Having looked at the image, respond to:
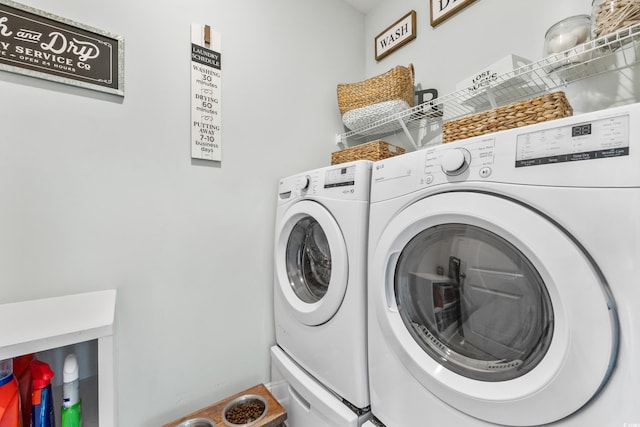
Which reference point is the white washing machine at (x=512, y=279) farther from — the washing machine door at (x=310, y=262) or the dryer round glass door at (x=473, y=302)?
the washing machine door at (x=310, y=262)

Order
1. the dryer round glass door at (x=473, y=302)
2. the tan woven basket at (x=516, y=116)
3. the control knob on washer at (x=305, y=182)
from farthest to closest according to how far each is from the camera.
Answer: the control knob on washer at (x=305, y=182), the tan woven basket at (x=516, y=116), the dryer round glass door at (x=473, y=302)

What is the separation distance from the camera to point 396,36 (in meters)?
1.55

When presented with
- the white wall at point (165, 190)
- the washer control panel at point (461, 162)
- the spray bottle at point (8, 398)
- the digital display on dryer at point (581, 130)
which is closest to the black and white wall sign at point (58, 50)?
the white wall at point (165, 190)

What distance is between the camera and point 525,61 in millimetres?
1010

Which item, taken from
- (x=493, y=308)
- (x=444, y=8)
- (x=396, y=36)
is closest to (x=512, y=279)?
(x=493, y=308)

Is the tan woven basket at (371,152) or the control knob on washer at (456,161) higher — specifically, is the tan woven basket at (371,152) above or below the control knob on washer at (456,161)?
above

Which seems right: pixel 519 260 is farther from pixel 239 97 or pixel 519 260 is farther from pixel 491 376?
pixel 239 97

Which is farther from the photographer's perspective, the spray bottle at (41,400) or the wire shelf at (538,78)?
the wire shelf at (538,78)

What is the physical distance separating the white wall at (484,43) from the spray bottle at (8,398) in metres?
1.73

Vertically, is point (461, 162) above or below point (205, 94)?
below

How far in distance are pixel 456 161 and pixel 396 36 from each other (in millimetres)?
1289

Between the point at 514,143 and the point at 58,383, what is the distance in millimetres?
A: 1487

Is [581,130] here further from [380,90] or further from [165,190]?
[165,190]

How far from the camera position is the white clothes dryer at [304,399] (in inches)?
34.7
